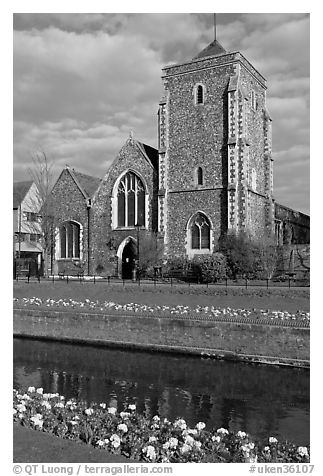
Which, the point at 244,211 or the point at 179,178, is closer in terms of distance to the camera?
the point at 244,211

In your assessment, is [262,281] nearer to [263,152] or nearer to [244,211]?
[244,211]

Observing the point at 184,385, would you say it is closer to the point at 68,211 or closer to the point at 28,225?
the point at 68,211

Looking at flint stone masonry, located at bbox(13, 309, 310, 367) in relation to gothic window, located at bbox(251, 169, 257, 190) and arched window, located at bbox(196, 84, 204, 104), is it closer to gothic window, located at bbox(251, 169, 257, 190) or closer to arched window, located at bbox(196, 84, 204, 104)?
gothic window, located at bbox(251, 169, 257, 190)

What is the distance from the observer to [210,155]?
33938 millimetres

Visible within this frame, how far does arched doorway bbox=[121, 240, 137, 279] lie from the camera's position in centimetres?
3625

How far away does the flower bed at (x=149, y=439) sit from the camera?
6.40m

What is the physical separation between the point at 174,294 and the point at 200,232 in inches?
447

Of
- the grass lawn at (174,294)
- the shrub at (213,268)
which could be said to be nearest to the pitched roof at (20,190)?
the grass lawn at (174,294)

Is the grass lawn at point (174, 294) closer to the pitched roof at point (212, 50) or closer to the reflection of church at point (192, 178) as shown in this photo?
the reflection of church at point (192, 178)

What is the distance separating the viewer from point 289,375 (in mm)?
13984

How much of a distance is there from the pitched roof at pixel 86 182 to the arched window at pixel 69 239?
10.1ft

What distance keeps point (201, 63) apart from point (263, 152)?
8501mm
